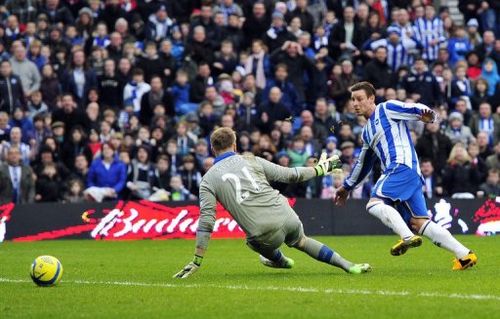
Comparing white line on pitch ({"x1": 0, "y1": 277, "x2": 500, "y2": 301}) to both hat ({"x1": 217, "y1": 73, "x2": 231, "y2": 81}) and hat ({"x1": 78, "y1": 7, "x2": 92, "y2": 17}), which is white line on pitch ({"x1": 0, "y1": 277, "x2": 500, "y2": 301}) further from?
hat ({"x1": 78, "y1": 7, "x2": 92, "y2": 17})

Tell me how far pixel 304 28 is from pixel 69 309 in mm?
18633

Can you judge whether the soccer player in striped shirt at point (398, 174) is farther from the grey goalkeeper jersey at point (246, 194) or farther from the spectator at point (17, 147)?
the spectator at point (17, 147)

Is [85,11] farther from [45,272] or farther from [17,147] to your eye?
[45,272]

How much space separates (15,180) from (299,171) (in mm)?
12086

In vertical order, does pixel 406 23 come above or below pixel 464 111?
above

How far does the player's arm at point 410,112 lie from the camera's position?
42.8 ft

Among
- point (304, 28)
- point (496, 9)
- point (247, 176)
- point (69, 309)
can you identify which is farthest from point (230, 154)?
point (496, 9)

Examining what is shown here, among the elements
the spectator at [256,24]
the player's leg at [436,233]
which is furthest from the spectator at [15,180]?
the player's leg at [436,233]

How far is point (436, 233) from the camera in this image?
1320 cm

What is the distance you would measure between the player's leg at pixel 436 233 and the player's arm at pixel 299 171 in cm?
120

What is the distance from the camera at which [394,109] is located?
13.5m

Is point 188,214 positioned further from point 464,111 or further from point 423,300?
point 423,300

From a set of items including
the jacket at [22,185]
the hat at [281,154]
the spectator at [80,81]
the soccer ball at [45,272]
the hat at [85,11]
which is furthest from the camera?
the hat at [85,11]

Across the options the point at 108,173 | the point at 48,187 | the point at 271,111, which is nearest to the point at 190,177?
the point at 108,173
